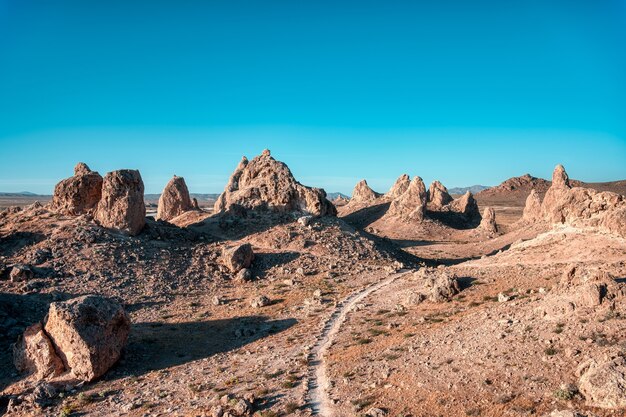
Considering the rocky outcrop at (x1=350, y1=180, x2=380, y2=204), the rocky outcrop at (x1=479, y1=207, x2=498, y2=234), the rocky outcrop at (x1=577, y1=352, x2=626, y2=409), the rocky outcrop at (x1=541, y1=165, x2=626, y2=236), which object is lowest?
the rocky outcrop at (x1=577, y1=352, x2=626, y2=409)

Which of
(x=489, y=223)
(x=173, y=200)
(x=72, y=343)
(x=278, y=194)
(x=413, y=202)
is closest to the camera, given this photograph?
(x=72, y=343)

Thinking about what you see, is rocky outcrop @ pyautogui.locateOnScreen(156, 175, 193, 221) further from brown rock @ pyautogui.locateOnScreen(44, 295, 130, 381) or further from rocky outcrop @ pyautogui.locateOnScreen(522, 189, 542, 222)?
rocky outcrop @ pyautogui.locateOnScreen(522, 189, 542, 222)

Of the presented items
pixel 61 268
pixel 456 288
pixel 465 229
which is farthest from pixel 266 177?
pixel 465 229

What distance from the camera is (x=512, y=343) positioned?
1457 cm

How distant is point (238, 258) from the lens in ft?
102

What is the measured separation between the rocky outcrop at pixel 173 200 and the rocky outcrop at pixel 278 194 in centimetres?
1238

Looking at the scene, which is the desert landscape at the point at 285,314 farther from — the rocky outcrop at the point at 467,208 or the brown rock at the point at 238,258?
the rocky outcrop at the point at 467,208

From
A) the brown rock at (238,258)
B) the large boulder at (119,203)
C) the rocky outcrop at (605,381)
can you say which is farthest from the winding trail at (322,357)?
the large boulder at (119,203)

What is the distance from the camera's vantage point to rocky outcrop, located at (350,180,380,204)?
85.9 m

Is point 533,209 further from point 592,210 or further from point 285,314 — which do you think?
point 285,314

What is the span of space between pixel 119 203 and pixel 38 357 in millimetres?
17470

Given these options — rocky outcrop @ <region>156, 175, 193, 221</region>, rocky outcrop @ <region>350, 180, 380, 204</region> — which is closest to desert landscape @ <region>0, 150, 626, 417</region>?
rocky outcrop @ <region>156, 175, 193, 221</region>

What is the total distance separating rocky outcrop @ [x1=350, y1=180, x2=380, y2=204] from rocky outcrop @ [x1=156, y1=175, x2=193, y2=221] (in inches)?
1612

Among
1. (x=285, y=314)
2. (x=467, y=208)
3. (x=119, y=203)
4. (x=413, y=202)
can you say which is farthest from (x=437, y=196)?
(x=285, y=314)
